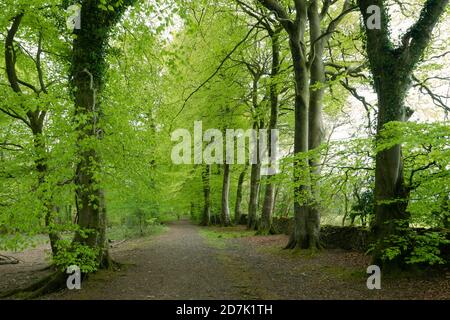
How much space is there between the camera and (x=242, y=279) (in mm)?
9062

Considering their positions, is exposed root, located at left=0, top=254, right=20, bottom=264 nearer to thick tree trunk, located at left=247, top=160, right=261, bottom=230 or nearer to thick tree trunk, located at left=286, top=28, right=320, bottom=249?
thick tree trunk, located at left=286, top=28, right=320, bottom=249

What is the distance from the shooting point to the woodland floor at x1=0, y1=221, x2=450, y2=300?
24.1 ft

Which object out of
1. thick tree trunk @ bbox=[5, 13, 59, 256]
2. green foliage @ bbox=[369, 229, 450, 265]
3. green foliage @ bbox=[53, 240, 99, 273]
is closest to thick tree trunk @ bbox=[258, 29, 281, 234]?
green foliage @ bbox=[369, 229, 450, 265]

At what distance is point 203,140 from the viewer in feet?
88.3

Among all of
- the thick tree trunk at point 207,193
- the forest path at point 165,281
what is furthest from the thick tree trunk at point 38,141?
the thick tree trunk at point 207,193

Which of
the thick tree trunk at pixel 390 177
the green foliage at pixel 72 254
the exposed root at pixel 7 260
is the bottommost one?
the exposed root at pixel 7 260

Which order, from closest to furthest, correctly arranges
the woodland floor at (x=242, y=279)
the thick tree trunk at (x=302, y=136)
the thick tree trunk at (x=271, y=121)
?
1. the woodland floor at (x=242, y=279)
2. the thick tree trunk at (x=302, y=136)
3. the thick tree trunk at (x=271, y=121)

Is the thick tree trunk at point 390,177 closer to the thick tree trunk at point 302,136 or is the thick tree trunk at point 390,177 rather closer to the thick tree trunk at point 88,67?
the thick tree trunk at point 302,136

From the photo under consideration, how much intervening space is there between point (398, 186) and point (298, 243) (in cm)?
563

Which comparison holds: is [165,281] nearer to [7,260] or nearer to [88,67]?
[88,67]

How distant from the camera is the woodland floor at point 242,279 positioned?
7.35 m

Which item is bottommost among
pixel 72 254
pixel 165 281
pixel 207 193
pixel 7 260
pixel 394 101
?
pixel 7 260

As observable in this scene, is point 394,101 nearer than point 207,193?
Yes

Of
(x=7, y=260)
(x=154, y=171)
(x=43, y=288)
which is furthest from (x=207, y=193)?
(x=43, y=288)
